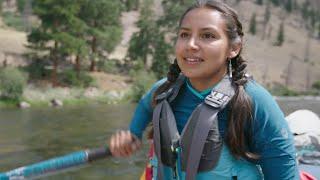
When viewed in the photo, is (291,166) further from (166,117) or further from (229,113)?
(166,117)

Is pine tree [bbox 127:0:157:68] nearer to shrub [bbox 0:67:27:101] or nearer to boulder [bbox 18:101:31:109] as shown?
shrub [bbox 0:67:27:101]

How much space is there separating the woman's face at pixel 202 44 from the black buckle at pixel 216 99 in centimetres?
13

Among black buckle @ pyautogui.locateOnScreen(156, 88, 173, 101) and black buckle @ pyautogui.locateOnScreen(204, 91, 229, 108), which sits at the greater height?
black buckle @ pyautogui.locateOnScreen(204, 91, 229, 108)

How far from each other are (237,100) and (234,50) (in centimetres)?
31

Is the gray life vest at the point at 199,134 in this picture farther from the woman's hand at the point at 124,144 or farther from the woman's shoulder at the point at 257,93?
the woman's hand at the point at 124,144

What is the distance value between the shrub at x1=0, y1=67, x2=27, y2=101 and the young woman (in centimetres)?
3049

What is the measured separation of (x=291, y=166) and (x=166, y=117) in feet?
2.00

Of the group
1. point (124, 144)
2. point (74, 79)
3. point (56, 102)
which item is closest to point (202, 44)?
point (124, 144)

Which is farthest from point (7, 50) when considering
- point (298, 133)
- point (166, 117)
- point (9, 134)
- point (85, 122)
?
point (166, 117)

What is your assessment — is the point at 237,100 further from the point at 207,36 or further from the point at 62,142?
the point at 62,142

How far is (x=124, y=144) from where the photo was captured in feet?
9.04

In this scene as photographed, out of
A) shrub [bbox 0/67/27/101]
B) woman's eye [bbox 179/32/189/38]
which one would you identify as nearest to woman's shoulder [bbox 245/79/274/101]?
woman's eye [bbox 179/32/189/38]

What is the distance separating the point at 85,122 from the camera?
2052 centimetres

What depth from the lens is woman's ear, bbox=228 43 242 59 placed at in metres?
2.57
